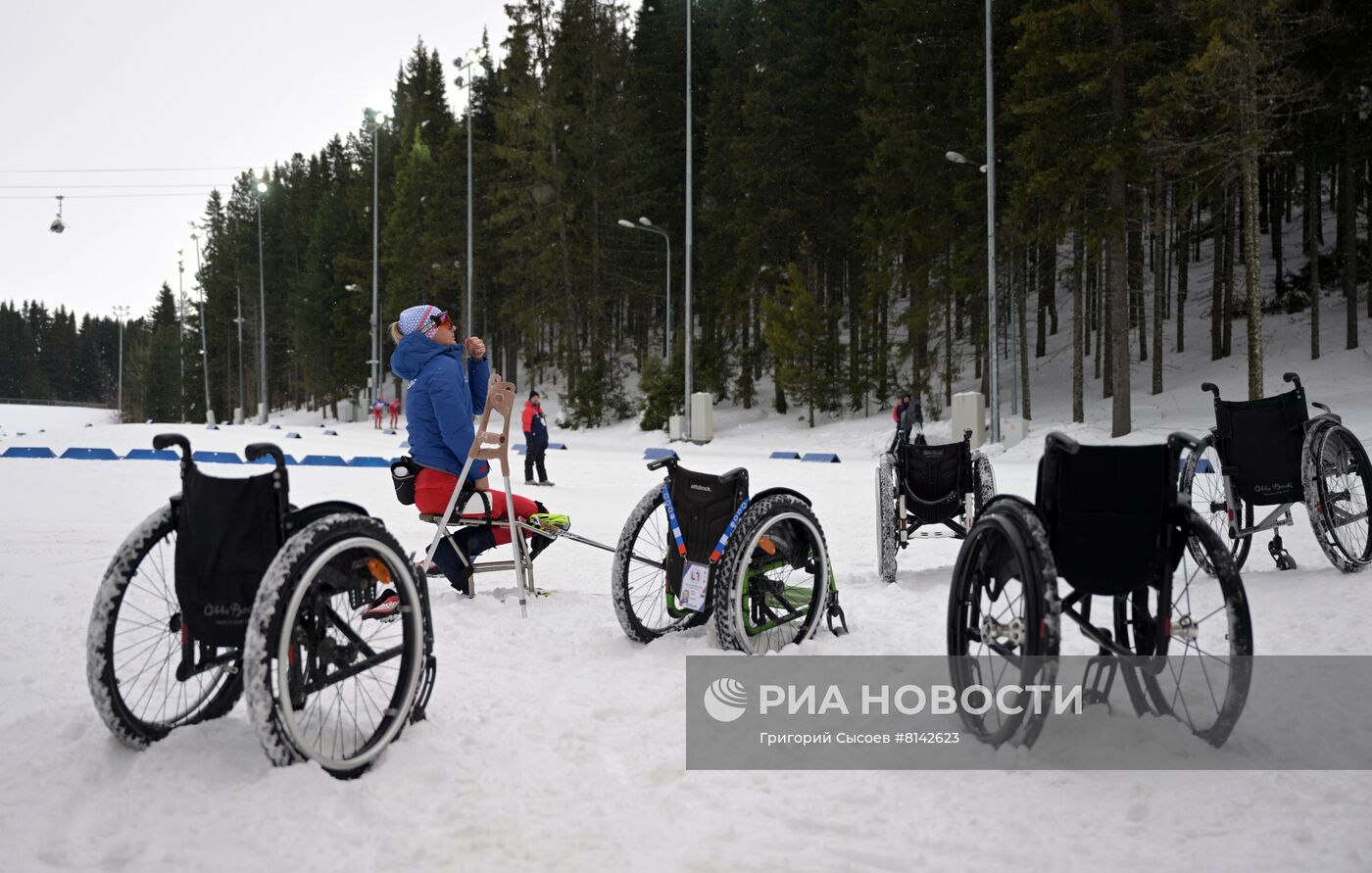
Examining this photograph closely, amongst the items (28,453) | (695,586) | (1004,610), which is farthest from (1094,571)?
(28,453)

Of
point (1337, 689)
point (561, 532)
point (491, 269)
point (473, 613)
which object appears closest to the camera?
point (1337, 689)

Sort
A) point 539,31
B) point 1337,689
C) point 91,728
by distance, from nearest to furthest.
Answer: point 91,728 < point 1337,689 < point 539,31

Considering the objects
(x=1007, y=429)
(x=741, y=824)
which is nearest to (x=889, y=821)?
Result: (x=741, y=824)

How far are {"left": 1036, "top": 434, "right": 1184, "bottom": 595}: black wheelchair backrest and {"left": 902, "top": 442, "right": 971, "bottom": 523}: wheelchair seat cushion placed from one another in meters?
4.10

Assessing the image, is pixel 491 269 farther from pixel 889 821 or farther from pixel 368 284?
pixel 889 821

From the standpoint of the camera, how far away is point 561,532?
6457mm

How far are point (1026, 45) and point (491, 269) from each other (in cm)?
3237

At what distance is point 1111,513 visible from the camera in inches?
135

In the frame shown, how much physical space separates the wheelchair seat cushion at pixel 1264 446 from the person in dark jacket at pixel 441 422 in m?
5.12

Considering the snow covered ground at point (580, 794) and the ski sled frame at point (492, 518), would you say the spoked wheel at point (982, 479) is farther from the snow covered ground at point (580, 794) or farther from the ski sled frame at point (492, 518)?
the ski sled frame at point (492, 518)

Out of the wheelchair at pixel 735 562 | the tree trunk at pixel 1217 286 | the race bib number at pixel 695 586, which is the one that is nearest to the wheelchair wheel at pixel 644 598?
the wheelchair at pixel 735 562

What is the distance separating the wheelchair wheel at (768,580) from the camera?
4754 mm

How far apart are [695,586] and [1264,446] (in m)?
4.29

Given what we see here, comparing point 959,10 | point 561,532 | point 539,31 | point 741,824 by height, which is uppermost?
point 539,31
